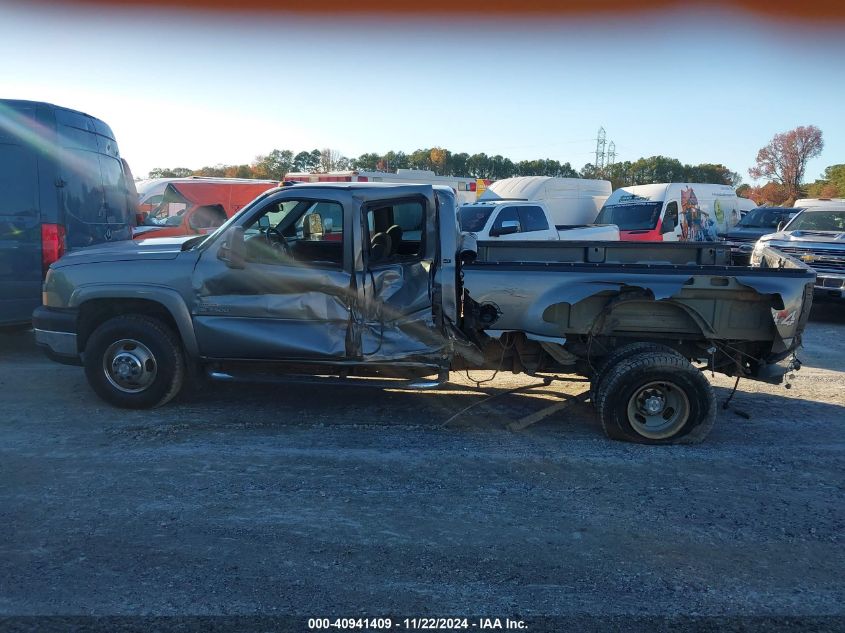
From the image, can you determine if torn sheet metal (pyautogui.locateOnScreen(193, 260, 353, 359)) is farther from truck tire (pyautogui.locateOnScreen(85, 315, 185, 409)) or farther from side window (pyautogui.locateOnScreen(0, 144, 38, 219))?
side window (pyautogui.locateOnScreen(0, 144, 38, 219))

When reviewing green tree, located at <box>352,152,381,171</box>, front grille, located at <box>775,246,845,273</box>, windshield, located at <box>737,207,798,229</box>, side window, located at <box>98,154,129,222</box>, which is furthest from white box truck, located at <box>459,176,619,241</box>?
green tree, located at <box>352,152,381,171</box>

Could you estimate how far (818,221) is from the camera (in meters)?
12.6

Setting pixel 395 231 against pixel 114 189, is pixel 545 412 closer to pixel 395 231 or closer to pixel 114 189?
pixel 395 231

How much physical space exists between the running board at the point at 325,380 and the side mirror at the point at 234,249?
951 millimetres

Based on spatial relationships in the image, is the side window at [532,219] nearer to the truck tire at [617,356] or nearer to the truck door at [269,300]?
the truck tire at [617,356]

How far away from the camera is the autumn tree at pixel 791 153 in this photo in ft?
232

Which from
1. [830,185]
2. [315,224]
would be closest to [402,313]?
[315,224]

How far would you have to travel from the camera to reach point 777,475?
4.75 metres

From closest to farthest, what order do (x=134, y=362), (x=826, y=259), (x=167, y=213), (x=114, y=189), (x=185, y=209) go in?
(x=134, y=362)
(x=114, y=189)
(x=826, y=259)
(x=185, y=209)
(x=167, y=213)

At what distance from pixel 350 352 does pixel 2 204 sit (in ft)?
15.5

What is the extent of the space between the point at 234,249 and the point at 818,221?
11629mm

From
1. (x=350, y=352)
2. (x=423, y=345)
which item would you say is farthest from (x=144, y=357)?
(x=423, y=345)

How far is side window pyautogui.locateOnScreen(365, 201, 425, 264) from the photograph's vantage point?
5.63 metres

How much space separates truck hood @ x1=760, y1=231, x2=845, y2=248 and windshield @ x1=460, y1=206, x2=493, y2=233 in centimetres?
523
